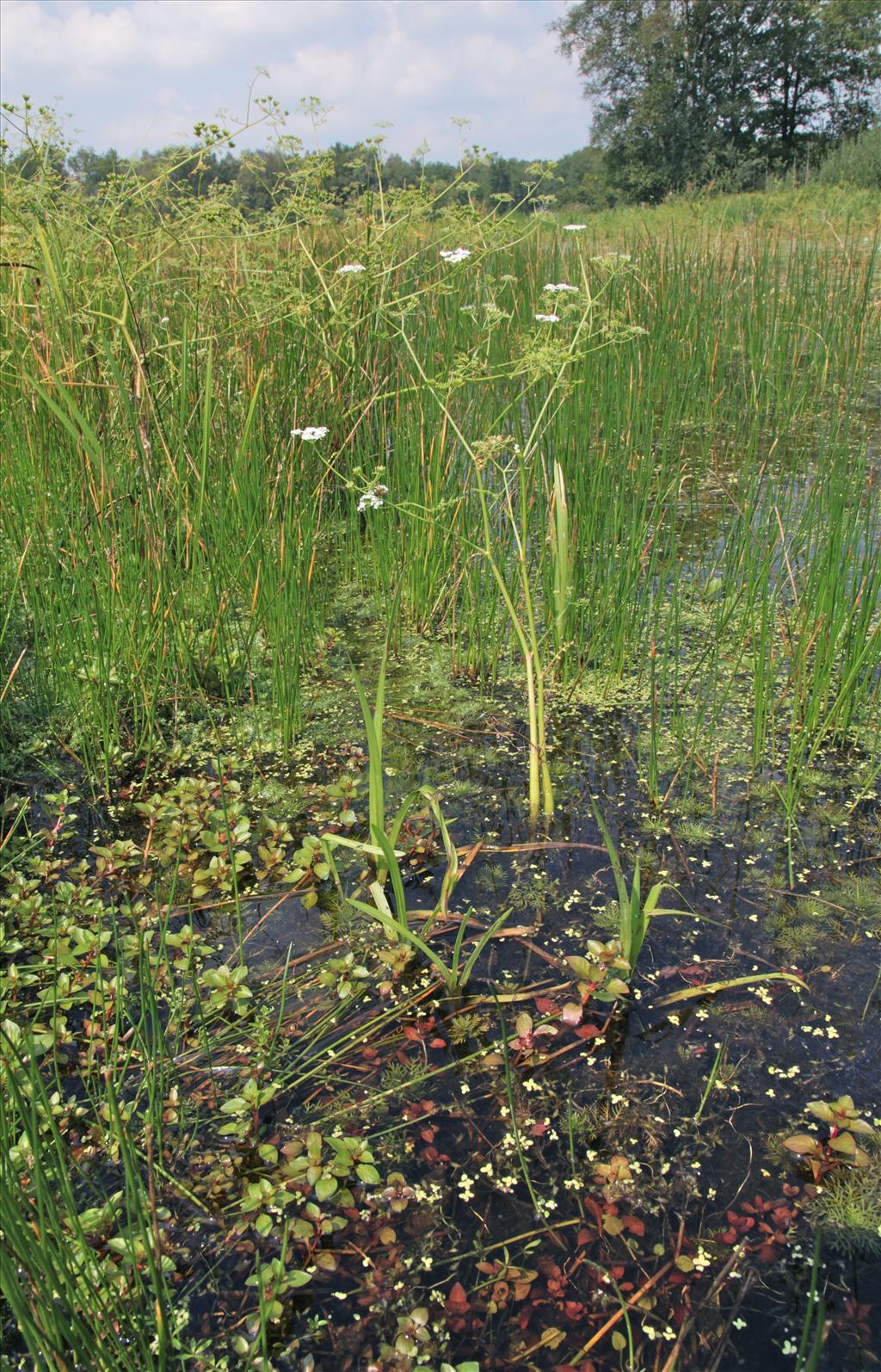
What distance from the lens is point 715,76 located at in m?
25.5

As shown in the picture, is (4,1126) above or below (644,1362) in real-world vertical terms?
above

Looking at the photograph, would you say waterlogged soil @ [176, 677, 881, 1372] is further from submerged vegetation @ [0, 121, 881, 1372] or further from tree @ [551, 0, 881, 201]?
tree @ [551, 0, 881, 201]

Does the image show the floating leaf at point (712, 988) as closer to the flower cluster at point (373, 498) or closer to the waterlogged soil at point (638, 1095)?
the waterlogged soil at point (638, 1095)

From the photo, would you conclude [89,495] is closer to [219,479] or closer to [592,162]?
[219,479]

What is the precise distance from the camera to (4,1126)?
3.26 feet

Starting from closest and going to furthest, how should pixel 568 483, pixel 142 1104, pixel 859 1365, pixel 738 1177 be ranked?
pixel 859 1365 → pixel 738 1177 → pixel 142 1104 → pixel 568 483

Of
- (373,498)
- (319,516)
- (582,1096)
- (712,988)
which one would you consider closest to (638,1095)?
(582,1096)

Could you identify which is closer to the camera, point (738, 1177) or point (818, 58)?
point (738, 1177)

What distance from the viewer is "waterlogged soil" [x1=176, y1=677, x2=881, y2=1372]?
1.09m

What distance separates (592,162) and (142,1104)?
32159 mm

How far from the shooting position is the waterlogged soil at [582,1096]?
108cm

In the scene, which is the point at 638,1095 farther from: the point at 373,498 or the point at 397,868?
the point at 373,498

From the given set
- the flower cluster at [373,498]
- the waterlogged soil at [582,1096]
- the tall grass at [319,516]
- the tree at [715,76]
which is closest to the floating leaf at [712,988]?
the waterlogged soil at [582,1096]

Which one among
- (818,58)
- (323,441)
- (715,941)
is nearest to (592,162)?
(818,58)
